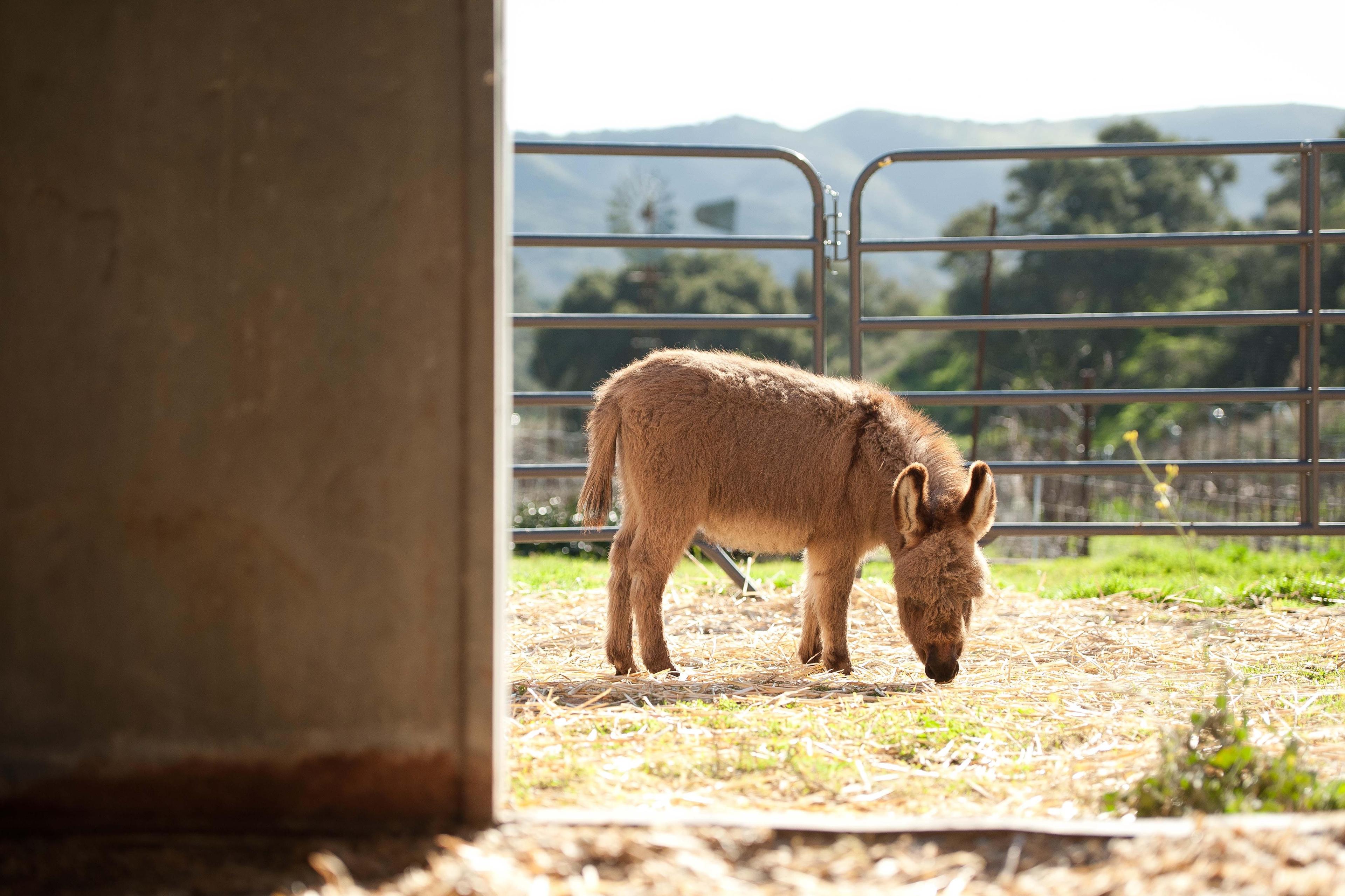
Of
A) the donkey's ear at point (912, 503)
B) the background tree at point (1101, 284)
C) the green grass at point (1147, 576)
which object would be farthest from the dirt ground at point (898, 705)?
the background tree at point (1101, 284)

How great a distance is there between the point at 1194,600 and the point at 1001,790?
365 centimetres

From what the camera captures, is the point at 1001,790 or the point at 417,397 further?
the point at 1001,790

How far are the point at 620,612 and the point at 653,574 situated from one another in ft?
0.84

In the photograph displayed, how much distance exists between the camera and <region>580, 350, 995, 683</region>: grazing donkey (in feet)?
14.4

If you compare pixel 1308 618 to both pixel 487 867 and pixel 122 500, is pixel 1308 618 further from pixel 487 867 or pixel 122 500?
pixel 122 500

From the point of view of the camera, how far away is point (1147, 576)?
688cm

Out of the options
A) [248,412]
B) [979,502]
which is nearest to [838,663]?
[979,502]

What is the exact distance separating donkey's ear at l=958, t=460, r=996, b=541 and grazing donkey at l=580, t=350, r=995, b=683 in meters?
0.01

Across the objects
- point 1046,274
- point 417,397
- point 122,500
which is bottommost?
point 122,500

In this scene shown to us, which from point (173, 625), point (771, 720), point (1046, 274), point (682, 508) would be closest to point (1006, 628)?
point (682, 508)

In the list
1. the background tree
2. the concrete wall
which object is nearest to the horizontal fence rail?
the concrete wall

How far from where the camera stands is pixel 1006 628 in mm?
5383

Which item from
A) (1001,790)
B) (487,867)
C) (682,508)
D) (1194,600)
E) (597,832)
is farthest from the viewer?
(1194,600)

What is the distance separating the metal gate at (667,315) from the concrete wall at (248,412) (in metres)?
3.73
